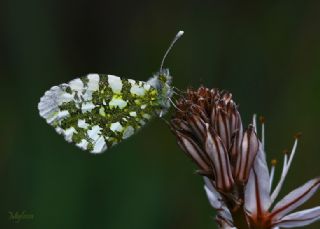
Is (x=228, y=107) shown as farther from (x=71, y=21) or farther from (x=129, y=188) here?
(x=71, y=21)

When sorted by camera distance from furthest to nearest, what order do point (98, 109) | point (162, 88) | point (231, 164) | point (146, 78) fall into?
1. point (146, 78)
2. point (98, 109)
3. point (162, 88)
4. point (231, 164)

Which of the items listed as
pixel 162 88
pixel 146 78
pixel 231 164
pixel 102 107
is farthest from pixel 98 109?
pixel 146 78

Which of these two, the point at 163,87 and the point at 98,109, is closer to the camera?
the point at 163,87

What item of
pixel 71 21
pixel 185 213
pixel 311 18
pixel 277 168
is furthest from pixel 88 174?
pixel 71 21

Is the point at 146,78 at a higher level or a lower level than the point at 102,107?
higher

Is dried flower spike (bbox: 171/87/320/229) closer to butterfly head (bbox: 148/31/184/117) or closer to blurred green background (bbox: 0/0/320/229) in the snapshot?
butterfly head (bbox: 148/31/184/117)

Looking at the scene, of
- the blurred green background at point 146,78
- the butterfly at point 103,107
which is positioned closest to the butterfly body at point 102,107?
the butterfly at point 103,107

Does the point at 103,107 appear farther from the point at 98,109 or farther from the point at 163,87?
the point at 163,87
